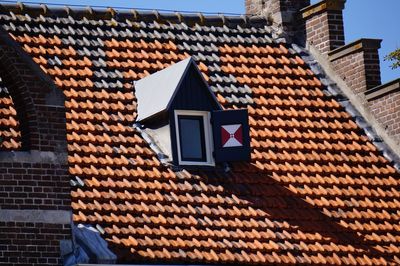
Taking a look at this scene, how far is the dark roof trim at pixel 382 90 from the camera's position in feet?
96.9

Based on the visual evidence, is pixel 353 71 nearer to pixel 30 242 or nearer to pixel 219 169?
pixel 219 169

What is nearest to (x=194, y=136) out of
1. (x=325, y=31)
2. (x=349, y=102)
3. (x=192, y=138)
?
(x=192, y=138)

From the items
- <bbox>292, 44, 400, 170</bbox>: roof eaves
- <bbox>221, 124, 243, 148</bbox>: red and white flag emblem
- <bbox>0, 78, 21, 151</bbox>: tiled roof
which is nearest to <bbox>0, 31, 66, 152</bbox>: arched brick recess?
<bbox>0, 78, 21, 151</bbox>: tiled roof

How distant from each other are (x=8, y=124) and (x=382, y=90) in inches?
302

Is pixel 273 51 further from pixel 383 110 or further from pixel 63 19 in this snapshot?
pixel 63 19

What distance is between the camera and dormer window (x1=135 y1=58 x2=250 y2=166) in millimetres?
26672

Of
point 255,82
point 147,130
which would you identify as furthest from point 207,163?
point 255,82

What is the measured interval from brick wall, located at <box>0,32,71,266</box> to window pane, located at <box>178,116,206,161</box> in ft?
12.2

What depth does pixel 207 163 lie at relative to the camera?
26750 millimetres

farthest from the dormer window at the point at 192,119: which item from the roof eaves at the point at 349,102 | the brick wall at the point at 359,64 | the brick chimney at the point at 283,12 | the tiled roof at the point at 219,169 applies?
the brick chimney at the point at 283,12

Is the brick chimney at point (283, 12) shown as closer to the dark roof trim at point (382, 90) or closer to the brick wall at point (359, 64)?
the brick wall at point (359, 64)

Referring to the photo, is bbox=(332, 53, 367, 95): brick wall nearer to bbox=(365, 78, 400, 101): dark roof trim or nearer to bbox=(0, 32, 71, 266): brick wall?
bbox=(365, 78, 400, 101): dark roof trim

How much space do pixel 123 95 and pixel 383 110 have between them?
5031 millimetres

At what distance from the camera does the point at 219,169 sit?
88.0ft
